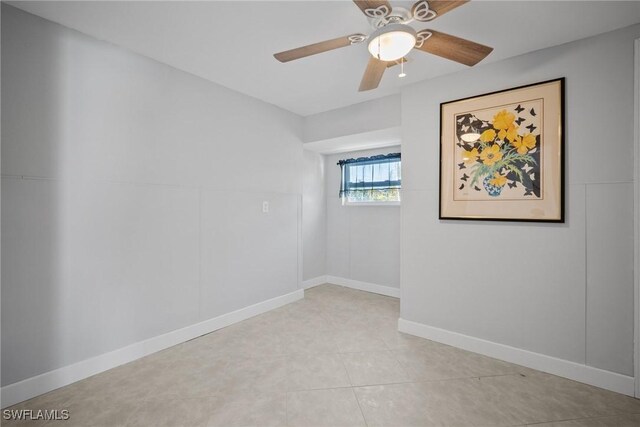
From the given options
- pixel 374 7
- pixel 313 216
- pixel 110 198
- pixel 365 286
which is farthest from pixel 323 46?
pixel 365 286

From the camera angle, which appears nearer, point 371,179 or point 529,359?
point 529,359

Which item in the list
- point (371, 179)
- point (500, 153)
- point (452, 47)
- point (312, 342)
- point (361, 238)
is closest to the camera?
point (452, 47)

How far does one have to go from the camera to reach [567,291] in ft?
7.36

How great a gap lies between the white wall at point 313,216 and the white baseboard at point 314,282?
5 centimetres

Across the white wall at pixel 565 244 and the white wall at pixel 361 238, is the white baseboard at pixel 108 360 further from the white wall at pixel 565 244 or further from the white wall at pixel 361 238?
the white wall at pixel 565 244

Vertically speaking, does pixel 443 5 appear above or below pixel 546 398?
above

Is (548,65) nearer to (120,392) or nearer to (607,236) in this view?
(607,236)

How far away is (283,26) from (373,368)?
2.73 metres

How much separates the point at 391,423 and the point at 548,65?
2.93 m

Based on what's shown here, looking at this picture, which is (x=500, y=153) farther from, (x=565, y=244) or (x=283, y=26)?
(x=283, y=26)

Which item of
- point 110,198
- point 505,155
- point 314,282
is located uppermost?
point 505,155

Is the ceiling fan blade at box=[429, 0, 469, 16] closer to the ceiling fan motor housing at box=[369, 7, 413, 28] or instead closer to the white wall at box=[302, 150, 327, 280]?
the ceiling fan motor housing at box=[369, 7, 413, 28]

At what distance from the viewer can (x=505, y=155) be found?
2459mm

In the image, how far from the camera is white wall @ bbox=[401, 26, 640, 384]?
2.07 meters
